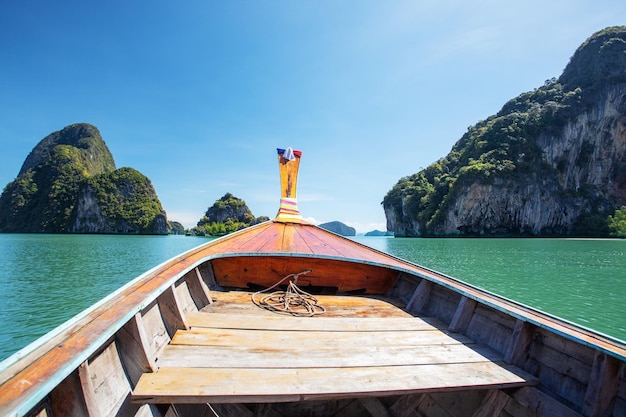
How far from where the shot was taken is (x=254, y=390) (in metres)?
1.53

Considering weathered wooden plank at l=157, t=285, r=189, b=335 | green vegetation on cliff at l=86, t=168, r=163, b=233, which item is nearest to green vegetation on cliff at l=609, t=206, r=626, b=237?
weathered wooden plank at l=157, t=285, r=189, b=335

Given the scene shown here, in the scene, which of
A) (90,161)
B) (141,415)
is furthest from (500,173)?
(90,161)

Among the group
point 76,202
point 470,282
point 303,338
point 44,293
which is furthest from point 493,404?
point 76,202

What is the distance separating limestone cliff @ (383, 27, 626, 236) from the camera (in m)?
51.1

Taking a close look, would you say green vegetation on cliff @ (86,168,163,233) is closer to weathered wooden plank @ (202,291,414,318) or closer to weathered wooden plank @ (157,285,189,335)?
weathered wooden plank @ (202,291,414,318)

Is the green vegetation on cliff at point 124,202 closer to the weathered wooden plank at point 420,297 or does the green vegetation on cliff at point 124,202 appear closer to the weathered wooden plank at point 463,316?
the weathered wooden plank at point 420,297

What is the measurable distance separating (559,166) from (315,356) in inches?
2718

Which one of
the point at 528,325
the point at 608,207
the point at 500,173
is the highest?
the point at 500,173

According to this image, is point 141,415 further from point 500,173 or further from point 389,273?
point 500,173

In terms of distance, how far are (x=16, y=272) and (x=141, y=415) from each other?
1777 centimetres

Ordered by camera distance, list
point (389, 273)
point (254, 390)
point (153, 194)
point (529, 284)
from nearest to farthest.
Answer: point (254, 390) → point (389, 273) → point (529, 284) → point (153, 194)

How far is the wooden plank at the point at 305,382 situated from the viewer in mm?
1487

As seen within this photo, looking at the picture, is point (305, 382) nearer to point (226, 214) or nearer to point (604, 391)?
point (604, 391)

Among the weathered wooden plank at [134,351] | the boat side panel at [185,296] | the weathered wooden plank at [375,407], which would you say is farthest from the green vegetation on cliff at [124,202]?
the weathered wooden plank at [375,407]
